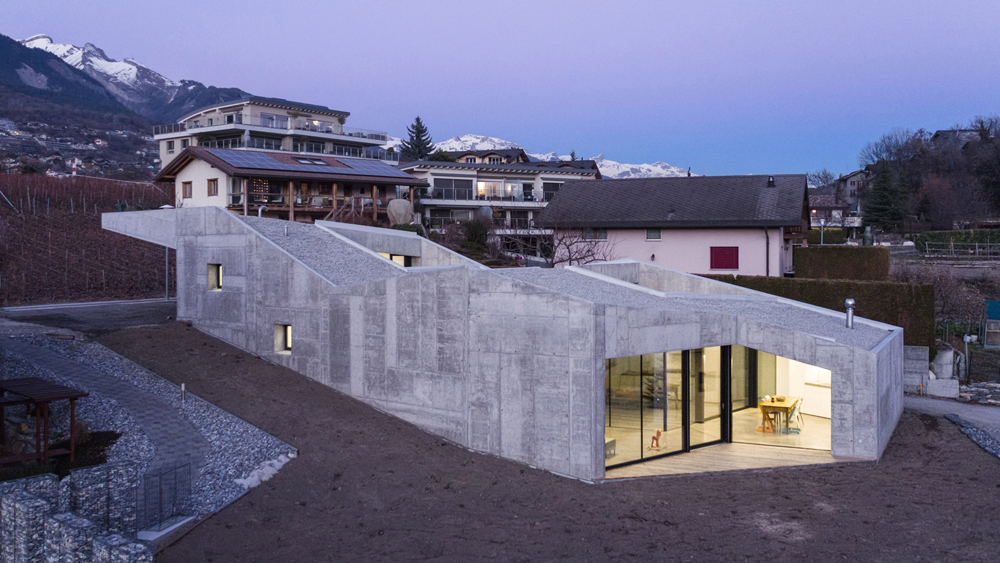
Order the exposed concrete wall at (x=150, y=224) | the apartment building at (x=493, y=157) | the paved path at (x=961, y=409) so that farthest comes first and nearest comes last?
the apartment building at (x=493, y=157)
the exposed concrete wall at (x=150, y=224)
the paved path at (x=961, y=409)

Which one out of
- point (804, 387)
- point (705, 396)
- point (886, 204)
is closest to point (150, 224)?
point (705, 396)

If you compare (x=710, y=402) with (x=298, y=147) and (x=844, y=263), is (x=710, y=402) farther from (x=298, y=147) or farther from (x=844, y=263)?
(x=298, y=147)

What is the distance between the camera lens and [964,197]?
5931cm

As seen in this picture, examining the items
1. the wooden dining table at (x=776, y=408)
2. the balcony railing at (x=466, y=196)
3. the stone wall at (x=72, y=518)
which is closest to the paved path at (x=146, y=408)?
the stone wall at (x=72, y=518)

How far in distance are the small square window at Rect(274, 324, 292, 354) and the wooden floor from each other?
9073mm

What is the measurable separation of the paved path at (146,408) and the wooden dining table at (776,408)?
12235 millimetres

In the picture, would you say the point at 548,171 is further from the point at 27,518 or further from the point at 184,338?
the point at 27,518

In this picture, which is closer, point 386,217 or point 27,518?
point 27,518

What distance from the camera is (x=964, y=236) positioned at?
49.2m

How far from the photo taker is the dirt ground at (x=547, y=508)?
9.84m

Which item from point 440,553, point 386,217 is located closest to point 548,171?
point 386,217

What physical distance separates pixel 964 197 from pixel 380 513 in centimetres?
6551

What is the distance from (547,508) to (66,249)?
2664 centimetres

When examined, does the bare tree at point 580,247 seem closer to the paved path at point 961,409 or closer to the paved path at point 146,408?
the paved path at point 961,409
